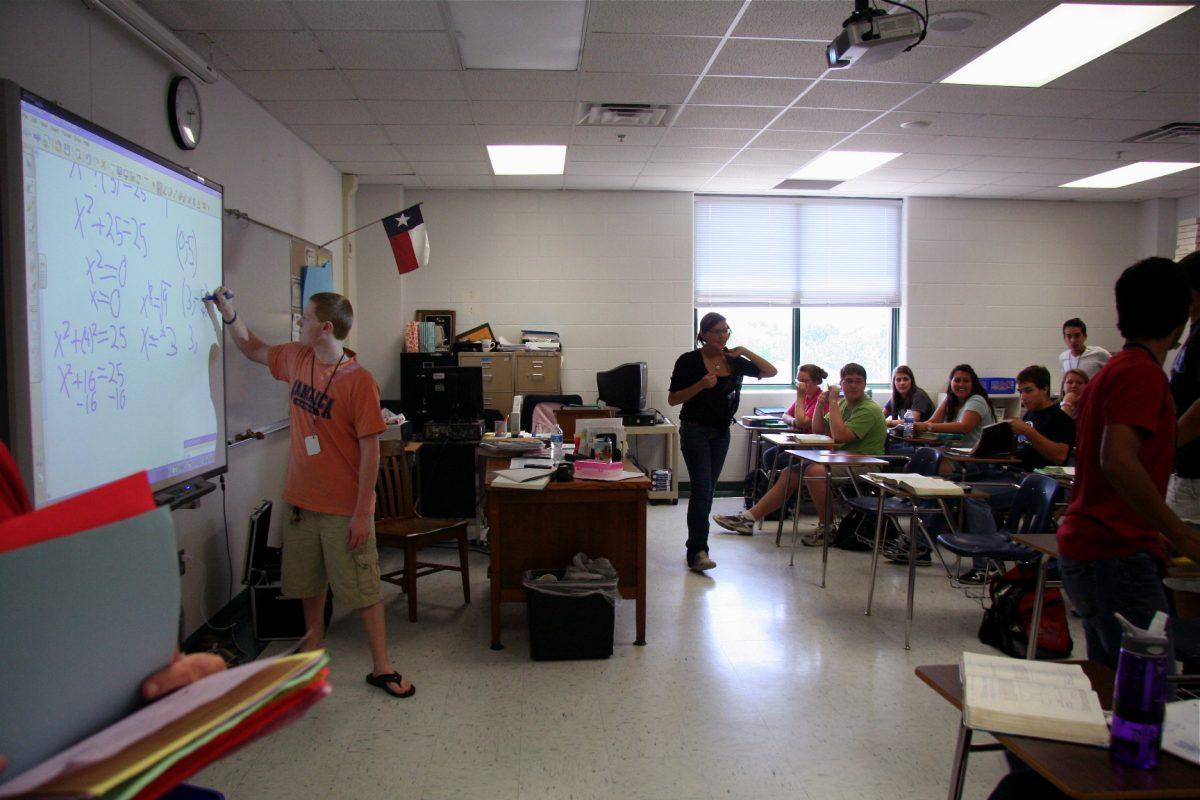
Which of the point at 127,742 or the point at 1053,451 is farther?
the point at 1053,451

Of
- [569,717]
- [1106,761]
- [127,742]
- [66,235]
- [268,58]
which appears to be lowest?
[569,717]

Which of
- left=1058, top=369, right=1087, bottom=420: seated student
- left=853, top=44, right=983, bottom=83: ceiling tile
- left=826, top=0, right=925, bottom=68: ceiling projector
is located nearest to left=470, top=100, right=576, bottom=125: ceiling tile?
left=853, top=44, right=983, bottom=83: ceiling tile

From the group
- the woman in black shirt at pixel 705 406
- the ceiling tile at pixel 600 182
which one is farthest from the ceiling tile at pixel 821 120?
the ceiling tile at pixel 600 182

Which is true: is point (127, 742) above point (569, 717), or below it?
above

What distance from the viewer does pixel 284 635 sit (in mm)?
3311

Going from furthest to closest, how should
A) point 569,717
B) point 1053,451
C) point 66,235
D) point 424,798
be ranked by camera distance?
point 1053,451, point 569,717, point 424,798, point 66,235

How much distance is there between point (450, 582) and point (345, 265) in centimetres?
316

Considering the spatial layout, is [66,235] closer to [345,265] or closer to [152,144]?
[152,144]

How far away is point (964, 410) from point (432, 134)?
4.39 m

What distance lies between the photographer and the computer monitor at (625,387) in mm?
6250

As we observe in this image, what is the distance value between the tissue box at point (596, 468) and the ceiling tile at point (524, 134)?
8.21 ft

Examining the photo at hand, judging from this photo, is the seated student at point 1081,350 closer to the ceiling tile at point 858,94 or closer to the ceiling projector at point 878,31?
the ceiling tile at point 858,94

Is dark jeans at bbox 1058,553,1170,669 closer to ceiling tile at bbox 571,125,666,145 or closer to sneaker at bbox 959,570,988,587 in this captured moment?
sneaker at bbox 959,570,988,587

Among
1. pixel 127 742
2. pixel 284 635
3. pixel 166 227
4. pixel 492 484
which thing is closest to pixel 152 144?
pixel 166 227
